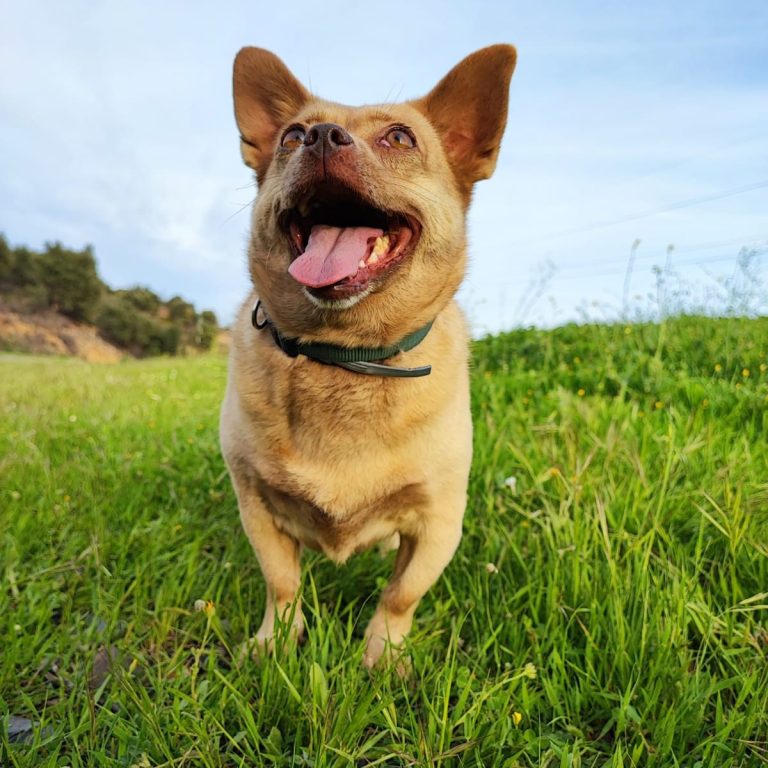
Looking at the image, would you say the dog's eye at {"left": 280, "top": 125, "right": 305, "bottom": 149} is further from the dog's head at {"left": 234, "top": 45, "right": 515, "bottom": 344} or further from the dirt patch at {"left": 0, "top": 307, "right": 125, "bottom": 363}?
the dirt patch at {"left": 0, "top": 307, "right": 125, "bottom": 363}

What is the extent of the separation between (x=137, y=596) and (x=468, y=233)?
6.68 feet

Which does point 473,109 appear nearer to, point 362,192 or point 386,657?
point 362,192

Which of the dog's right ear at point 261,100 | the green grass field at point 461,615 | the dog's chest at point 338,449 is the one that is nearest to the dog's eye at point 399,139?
the dog's right ear at point 261,100

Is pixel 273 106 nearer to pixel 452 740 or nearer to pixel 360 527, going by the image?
pixel 360 527

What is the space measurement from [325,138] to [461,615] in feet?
5.88

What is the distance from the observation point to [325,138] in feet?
6.56

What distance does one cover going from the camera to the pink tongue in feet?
6.61

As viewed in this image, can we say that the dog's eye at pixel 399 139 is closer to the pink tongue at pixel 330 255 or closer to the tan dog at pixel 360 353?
the tan dog at pixel 360 353

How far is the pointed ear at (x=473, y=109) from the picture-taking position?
2381mm

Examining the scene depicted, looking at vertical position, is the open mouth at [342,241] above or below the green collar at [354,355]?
above

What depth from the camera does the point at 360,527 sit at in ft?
7.73

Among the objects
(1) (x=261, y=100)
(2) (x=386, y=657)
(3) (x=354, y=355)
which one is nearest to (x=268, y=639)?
(2) (x=386, y=657)

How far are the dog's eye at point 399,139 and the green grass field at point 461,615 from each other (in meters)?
1.59

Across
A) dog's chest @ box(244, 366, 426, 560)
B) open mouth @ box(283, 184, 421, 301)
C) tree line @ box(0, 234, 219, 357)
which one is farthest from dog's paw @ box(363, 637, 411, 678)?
tree line @ box(0, 234, 219, 357)
